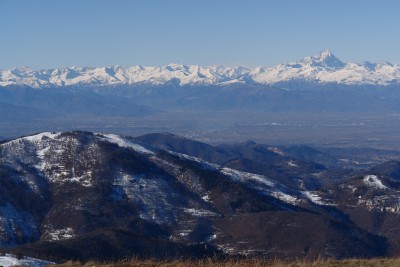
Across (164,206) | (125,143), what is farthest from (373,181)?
(164,206)

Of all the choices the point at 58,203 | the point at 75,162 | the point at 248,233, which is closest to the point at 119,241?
the point at 248,233

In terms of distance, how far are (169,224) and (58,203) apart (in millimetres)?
19355

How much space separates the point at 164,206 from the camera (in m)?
114

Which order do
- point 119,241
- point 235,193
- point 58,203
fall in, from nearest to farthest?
point 119,241, point 58,203, point 235,193

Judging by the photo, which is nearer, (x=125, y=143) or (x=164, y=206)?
(x=164, y=206)

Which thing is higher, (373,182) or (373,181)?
(373,181)

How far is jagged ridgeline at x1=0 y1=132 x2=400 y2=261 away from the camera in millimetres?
95125

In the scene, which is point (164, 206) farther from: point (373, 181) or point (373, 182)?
point (373, 181)

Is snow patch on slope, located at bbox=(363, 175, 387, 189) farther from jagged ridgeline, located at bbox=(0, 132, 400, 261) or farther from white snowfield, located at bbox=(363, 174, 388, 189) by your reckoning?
jagged ridgeline, located at bbox=(0, 132, 400, 261)

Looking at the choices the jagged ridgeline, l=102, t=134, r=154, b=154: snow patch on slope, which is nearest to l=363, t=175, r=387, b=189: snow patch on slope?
the jagged ridgeline

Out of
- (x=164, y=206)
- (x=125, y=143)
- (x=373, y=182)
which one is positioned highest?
(x=125, y=143)

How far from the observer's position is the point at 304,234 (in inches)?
3996

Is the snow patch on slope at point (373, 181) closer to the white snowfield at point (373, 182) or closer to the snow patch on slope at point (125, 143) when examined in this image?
the white snowfield at point (373, 182)

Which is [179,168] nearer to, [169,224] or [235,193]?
[235,193]
